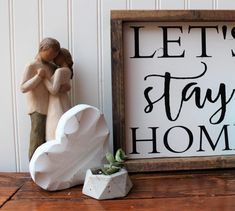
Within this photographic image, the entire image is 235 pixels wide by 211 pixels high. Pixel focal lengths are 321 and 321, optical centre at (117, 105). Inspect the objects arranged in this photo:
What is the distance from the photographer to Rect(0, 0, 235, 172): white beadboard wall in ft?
2.87

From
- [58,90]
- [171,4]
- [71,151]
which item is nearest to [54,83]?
[58,90]

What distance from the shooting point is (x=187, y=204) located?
0.62 meters

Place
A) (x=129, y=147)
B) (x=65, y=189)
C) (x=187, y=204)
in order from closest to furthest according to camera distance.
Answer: (x=187, y=204) < (x=65, y=189) < (x=129, y=147)

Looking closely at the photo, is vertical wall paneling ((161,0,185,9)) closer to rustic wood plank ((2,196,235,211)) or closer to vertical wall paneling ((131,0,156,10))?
vertical wall paneling ((131,0,156,10))

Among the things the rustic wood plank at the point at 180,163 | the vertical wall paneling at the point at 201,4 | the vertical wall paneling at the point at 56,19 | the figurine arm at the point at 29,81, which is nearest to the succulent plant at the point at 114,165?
the rustic wood plank at the point at 180,163

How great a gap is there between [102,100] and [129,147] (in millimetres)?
156

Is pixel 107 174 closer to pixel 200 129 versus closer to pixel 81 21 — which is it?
pixel 200 129

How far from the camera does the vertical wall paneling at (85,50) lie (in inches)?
34.8

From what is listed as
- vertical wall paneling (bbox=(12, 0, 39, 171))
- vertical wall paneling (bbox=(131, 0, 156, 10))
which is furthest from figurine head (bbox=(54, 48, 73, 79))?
vertical wall paneling (bbox=(131, 0, 156, 10))

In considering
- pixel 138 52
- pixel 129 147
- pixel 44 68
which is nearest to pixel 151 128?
pixel 129 147

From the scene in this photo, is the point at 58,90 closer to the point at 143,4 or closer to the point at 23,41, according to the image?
the point at 23,41

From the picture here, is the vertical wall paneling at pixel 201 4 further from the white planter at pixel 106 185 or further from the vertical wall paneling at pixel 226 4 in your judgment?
the white planter at pixel 106 185

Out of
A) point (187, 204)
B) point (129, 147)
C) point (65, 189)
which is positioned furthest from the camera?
point (129, 147)

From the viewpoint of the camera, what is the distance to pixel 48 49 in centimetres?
75
